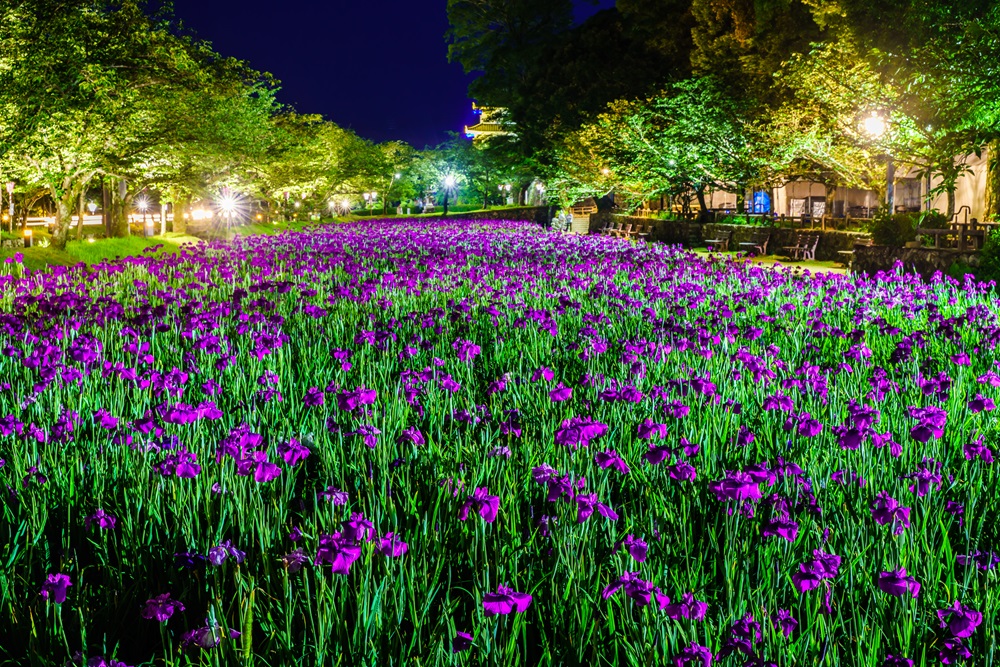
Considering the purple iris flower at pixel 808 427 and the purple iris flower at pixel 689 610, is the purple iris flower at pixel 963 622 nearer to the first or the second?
the purple iris flower at pixel 689 610

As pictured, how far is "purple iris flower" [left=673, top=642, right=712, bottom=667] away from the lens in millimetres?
1806

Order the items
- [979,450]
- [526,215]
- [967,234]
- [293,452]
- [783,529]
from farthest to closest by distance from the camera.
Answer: [526,215] < [967,234] < [979,450] < [293,452] < [783,529]

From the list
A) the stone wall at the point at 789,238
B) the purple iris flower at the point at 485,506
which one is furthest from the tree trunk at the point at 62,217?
the purple iris flower at the point at 485,506

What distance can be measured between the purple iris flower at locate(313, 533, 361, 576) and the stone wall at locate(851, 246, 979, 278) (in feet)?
44.1

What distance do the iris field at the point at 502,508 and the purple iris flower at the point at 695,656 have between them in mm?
54

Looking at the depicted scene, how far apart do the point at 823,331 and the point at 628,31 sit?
1586 inches

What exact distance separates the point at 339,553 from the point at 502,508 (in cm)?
99

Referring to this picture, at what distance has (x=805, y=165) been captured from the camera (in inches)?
1207

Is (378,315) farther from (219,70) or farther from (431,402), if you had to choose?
(219,70)

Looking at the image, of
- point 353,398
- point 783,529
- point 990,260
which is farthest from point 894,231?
point 783,529

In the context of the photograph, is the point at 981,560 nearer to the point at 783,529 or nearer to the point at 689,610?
the point at 783,529

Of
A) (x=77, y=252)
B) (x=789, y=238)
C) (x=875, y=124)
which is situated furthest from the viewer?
(x=789, y=238)

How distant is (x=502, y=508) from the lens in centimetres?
296

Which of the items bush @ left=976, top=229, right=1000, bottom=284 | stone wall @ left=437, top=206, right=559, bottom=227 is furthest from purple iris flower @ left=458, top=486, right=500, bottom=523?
stone wall @ left=437, top=206, right=559, bottom=227
